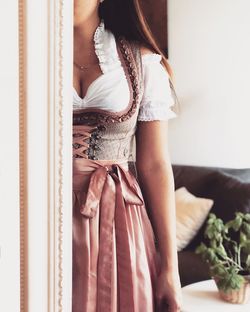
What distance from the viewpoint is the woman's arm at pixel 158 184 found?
2.36 feet

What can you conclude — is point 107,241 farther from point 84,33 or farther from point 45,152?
point 84,33

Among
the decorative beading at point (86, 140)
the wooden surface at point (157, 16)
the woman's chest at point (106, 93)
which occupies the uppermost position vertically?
the wooden surface at point (157, 16)

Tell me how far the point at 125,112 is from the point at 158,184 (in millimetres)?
125

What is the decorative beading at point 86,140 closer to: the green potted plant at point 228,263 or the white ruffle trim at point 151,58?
the white ruffle trim at point 151,58

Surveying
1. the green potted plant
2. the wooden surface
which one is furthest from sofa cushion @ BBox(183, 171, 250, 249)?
the wooden surface

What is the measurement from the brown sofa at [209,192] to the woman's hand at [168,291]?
901 millimetres

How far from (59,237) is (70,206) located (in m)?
0.04

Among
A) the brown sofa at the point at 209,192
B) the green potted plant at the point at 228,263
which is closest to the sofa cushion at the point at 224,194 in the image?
the brown sofa at the point at 209,192

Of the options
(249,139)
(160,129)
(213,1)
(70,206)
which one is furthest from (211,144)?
(70,206)

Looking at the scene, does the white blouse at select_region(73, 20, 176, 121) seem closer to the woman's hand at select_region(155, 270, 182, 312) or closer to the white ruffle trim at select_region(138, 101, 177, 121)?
the white ruffle trim at select_region(138, 101, 177, 121)
